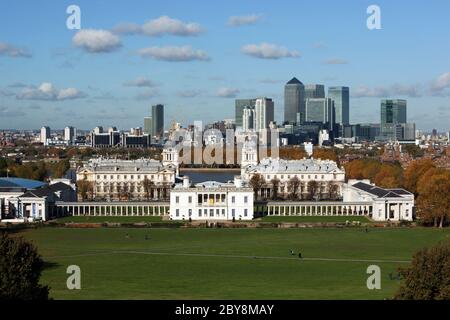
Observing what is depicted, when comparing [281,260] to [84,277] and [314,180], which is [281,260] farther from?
[314,180]

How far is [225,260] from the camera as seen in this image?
105ft

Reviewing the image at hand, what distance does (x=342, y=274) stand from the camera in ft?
92.8

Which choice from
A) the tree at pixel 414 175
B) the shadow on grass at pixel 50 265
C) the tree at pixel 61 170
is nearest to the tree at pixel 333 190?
the tree at pixel 414 175

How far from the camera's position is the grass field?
973 inches

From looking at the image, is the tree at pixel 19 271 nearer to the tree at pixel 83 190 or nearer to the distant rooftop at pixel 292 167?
the tree at pixel 83 190

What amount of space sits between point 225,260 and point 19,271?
495 inches

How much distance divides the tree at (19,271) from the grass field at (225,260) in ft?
6.73

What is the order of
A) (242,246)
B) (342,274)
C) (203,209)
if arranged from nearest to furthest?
(342,274)
(242,246)
(203,209)

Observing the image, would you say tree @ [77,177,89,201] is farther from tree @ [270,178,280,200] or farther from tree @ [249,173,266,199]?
tree @ [270,178,280,200]

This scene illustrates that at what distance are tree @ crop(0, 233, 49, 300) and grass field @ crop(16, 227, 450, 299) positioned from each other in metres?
2.05

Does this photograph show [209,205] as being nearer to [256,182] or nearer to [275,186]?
[256,182]

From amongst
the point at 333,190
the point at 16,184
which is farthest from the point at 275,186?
the point at 16,184

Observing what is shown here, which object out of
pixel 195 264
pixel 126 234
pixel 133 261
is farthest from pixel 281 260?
pixel 126 234
